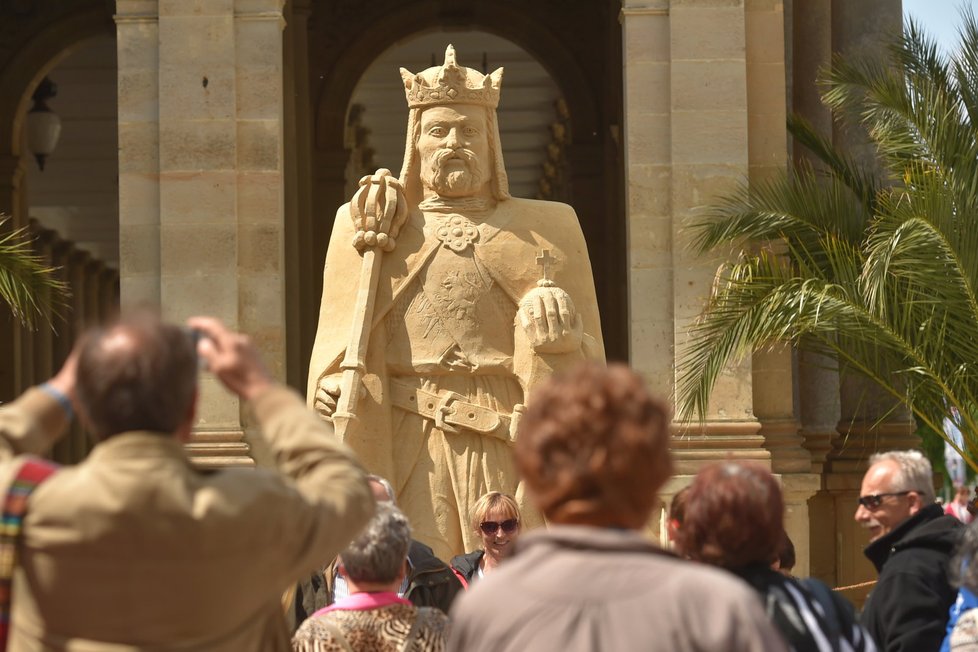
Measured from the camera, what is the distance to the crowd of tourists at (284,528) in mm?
3164

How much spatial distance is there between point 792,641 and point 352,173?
2590cm

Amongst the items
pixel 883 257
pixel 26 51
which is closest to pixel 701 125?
pixel 883 257

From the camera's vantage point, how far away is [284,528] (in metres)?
3.57

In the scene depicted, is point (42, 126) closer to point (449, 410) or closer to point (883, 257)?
point (883, 257)

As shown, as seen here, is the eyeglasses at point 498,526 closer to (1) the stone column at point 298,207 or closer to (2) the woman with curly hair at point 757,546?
(2) the woman with curly hair at point 757,546

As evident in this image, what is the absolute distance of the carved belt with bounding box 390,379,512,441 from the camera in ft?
32.4

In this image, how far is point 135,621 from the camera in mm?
3477

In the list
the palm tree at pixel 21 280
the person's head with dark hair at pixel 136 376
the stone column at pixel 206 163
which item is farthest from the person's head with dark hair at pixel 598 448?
the stone column at pixel 206 163

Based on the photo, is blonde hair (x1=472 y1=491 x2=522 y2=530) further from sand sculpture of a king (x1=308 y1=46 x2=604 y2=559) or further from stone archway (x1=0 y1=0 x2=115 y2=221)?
stone archway (x1=0 y1=0 x2=115 y2=221)

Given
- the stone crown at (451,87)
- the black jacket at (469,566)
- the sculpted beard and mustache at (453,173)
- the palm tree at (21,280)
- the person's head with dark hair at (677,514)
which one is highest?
the stone crown at (451,87)

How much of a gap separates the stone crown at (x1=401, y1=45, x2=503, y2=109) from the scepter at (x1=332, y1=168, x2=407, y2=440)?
45 cm

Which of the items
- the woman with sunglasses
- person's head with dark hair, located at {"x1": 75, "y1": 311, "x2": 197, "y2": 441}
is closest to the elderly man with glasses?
the woman with sunglasses

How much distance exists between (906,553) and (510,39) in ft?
71.2

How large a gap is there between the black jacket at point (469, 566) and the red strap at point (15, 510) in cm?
464
